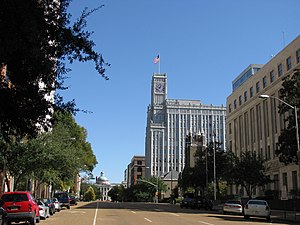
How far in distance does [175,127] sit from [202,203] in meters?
123

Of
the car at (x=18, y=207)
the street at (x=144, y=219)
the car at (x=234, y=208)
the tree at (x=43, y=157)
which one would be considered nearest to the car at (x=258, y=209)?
the street at (x=144, y=219)

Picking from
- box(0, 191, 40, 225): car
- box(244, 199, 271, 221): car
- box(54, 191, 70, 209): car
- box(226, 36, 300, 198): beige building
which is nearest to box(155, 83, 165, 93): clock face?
box(226, 36, 300, 198): beige building

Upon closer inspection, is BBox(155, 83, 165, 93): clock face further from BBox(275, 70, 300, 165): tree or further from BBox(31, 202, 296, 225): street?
BBox(31, 202, 296, 225): street

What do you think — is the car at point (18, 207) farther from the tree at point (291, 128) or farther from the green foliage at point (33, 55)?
the tree at point (291, 128)

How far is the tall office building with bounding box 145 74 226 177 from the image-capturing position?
173 m

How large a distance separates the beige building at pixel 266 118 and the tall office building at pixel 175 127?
91.6 metres

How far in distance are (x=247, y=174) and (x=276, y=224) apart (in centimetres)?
2266

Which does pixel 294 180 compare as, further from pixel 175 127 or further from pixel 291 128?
pixel 175 127

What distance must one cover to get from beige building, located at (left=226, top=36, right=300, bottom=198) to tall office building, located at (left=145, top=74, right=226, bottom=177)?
9164 centimetres

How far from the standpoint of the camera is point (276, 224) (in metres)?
25.4

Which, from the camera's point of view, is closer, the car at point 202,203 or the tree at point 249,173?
the tree at point 249,173

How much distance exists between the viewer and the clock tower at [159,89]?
18425 centimetres

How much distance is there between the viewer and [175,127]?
174250 millimetres

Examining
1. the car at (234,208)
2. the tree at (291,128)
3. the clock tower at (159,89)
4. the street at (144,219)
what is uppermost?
the clock tower at (159,89)
